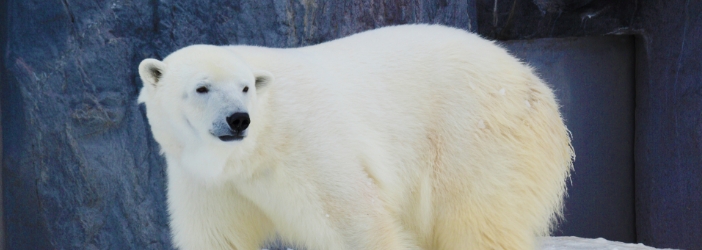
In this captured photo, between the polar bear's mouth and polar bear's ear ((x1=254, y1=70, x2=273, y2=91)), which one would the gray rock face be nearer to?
polar bear's ear ((x1=254, y1=70, x2=273, y2=91))

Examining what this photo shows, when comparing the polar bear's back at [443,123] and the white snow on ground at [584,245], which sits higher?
the polar bear's back at [443,123]

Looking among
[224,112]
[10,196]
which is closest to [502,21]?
[10,196]

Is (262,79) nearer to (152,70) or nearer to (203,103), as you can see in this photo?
(203,103)

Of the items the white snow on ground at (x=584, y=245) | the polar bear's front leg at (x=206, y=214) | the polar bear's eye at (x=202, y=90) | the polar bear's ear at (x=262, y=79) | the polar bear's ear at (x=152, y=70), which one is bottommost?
the white snow on ground at (x=584, y=245)

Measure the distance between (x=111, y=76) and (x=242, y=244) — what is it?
4.78 ft

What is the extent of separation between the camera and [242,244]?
9.39 ft

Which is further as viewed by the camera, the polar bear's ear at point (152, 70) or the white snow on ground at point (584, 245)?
the white snow on ground at point (584, 245)

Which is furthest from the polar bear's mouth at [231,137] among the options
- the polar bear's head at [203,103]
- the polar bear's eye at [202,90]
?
the polar bear's eye at [202,90]

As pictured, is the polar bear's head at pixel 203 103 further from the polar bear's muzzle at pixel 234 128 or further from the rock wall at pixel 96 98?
the rock wall at pixel 96 98

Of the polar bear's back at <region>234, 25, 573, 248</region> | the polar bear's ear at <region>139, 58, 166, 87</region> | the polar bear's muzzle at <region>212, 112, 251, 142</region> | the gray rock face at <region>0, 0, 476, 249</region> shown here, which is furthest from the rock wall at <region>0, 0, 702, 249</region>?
the polar bear's muzzle at <region>212, 112, 251, 142</region>

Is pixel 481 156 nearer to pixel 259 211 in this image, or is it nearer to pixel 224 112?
pixel 259 211

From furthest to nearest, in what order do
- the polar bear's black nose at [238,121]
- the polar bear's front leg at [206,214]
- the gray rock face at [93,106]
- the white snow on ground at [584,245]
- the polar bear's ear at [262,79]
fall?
the white snow on ground at [584,245] < the gray rock face at [93,106] < the polar bear's front leg at [206,214] < the polar bear's ear at [262,79] < the polar bear's black nose at [238,121]

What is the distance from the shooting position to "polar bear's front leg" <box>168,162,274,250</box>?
108 inches

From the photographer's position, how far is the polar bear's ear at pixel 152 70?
251cm
